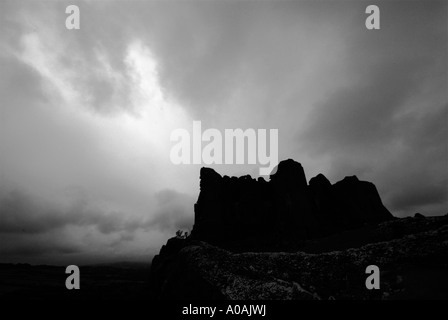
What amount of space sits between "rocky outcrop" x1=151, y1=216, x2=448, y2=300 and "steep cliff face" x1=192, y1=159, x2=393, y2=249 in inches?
3273

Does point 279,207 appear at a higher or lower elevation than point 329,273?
lower

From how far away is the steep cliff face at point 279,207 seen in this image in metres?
93.9

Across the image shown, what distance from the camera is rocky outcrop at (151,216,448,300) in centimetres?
736

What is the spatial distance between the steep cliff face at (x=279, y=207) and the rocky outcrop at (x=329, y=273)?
8312 cm

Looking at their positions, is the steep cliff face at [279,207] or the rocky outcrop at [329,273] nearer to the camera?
the rocky outcrop at [329,273]

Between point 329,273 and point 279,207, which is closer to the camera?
point 329,273

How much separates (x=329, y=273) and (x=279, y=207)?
305 ft

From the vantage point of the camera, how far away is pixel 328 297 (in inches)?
296

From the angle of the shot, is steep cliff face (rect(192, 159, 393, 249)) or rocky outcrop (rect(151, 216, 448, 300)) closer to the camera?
rocky outcrop (rect(151, 216, 448, 300))

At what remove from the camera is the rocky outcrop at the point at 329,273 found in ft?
24.1

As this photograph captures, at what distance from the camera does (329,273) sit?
327 inches

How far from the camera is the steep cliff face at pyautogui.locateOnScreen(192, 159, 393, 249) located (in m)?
93.9
